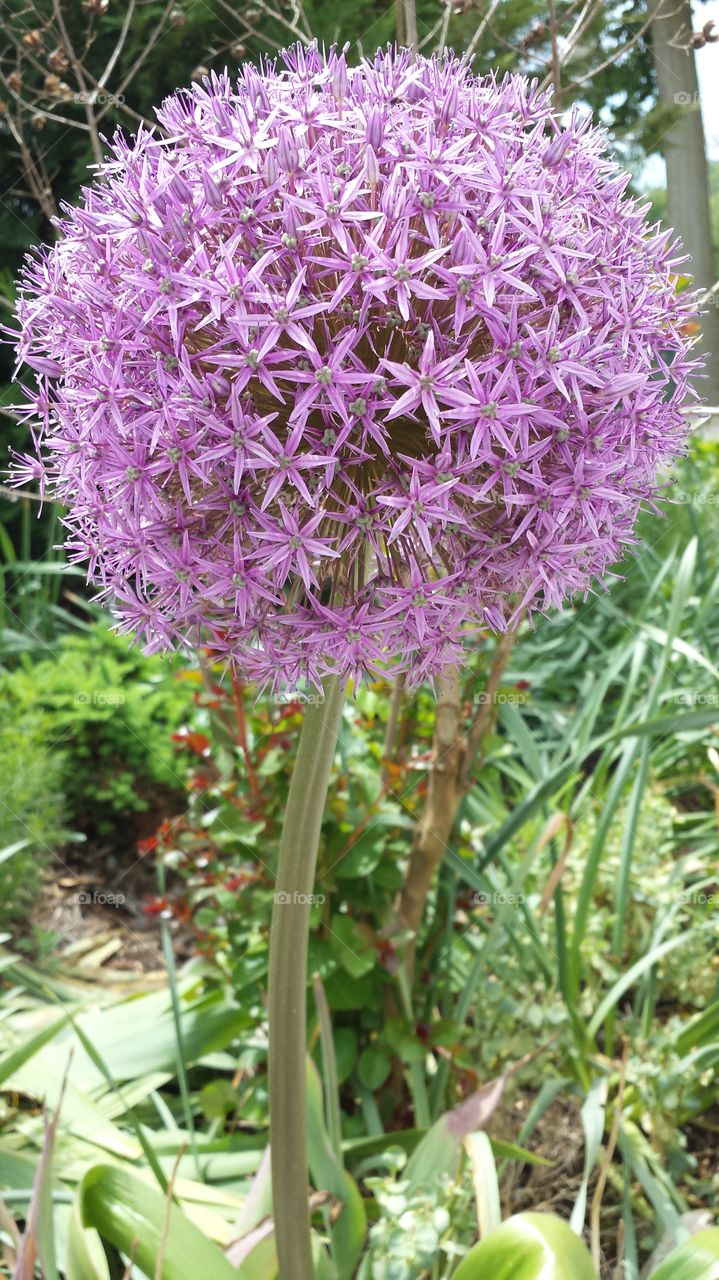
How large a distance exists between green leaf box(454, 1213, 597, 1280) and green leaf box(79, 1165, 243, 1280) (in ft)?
1.28

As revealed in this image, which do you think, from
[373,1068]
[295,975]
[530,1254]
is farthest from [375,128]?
[373,1068]

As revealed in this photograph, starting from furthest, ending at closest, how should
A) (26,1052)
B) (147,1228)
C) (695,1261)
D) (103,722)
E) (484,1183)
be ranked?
(103,722)
(26,1052)
(484,1183)
(147,1228)
(695,1261)

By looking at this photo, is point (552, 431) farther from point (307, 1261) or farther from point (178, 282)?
point (307, 1261)

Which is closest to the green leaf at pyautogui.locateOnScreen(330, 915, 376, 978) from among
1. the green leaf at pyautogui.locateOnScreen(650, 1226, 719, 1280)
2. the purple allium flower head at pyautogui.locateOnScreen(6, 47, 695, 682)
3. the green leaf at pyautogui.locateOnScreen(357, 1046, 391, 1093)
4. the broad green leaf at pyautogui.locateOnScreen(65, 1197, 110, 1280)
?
the green leaf at pyautogui.locateOnScreen(357, 1046, 391, 1093)

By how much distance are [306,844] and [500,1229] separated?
71cm

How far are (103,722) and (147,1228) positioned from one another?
261 cm

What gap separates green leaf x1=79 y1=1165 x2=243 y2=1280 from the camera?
1549 millimetres

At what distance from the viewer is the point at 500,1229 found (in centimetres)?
155

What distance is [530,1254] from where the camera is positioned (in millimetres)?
1479

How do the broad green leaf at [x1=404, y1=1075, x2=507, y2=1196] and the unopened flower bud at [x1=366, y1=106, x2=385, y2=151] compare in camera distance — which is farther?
the broad green leaf at [x1=404, y1=1075, x2=507, y2=1196]

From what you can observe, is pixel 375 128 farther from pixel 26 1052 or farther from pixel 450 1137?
pixel 26 1052

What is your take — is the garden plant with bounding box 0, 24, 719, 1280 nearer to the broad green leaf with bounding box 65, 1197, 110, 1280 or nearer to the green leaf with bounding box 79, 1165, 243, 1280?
the green leaf with bounding box 79, 1165, 243, 1280

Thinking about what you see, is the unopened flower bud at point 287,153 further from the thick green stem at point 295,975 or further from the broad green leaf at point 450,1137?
the broad green leaf at point 450,1137

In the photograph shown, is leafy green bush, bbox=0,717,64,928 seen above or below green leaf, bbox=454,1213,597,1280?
above
